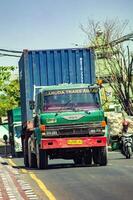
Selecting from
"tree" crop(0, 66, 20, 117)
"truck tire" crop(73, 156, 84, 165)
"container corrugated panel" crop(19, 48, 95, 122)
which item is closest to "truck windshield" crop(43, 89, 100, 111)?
"truck tire" crop(73, 156, 84, 165)

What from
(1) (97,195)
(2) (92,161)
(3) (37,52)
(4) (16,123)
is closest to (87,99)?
(2) (92,161)

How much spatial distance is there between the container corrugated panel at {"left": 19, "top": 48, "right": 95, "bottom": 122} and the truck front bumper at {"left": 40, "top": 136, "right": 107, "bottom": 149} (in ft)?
12.4

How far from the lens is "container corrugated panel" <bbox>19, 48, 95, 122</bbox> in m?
23.6

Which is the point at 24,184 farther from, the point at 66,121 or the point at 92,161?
the point at 92,161

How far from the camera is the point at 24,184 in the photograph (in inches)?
580

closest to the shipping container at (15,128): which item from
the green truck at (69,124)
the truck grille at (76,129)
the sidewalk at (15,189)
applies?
the green truck at (69,124)

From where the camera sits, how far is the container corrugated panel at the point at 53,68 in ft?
77.5

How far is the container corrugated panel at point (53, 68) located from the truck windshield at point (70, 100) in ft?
11.9

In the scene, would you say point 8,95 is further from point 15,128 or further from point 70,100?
point 70,100

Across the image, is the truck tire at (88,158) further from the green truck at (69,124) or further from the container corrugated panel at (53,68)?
the container corrugated panel at (53,68)

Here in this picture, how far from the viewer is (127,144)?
2364 centimetres

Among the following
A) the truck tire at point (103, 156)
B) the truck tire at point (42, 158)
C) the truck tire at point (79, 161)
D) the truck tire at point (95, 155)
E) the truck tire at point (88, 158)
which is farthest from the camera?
the truck tire at point (79, 161)

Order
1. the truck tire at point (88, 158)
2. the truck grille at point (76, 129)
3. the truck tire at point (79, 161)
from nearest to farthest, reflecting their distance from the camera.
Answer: the truck grille at point (76, 129), the truck tire at point (88, 158), the truck tire at point (79, 161)

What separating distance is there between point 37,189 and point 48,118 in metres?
5.65
